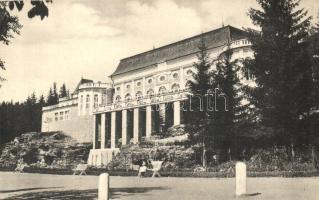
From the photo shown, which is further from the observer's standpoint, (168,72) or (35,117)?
(35,117)

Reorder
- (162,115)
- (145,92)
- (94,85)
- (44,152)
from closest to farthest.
→ (162,115), (44,152), (145,92), (94,85)

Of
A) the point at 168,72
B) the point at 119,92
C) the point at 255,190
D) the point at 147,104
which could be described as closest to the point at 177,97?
the point at 147,104

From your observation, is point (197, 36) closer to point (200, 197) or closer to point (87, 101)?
point (87, 101)

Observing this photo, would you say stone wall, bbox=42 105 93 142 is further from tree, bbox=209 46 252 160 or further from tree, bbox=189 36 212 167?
tree, bbox=209 46 252 160

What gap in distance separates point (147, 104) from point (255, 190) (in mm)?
37099

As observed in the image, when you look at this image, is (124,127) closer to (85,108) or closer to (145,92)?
(145,92)

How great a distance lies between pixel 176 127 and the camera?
41.0m

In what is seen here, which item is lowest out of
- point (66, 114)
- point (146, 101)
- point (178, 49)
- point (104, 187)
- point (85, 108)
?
point (104, 187)

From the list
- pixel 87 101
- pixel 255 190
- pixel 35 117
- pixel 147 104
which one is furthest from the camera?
pixel 35 117

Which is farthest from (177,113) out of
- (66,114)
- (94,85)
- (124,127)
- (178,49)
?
(66,114)

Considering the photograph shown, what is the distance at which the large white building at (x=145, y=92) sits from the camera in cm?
4762

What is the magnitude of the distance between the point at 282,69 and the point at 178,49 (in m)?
34.1

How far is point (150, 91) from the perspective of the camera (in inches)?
2344

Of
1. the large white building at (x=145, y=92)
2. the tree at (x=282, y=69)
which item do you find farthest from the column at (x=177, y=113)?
the tree at (x=282, y=69)
